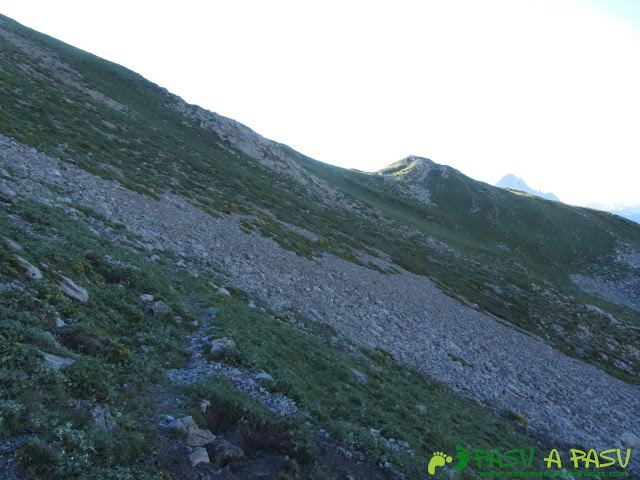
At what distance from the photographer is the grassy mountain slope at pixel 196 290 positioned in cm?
783

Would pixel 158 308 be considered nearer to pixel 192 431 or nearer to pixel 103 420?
pixel 192 431

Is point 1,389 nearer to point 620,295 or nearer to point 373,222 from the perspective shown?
point 373,222

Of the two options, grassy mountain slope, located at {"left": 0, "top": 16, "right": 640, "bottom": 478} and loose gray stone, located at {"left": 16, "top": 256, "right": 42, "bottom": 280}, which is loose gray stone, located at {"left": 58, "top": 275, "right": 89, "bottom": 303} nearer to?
grassy mountain slope, located at {"left": 0, "top": 16, "right": 640, "bottom": 478}

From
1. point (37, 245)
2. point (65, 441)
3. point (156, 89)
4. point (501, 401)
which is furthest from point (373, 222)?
point (65, 441)

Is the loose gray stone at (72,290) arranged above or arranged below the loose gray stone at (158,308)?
above

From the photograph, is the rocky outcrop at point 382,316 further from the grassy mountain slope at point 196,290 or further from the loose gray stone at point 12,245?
the loose gray stone at point 12,245

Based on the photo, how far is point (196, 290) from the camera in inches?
695

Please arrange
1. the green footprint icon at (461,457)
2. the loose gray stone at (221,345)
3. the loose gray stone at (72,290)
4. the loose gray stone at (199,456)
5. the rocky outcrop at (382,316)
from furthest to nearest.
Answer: the rocky outcrop at (382,316) < the loose gray stone at (221,345) < the green footprint icon at (461,457) < the loose gray stone at (72,290) < the loose gray stone at (199,456)

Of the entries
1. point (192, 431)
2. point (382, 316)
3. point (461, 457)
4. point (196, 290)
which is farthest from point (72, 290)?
point (382, 316)

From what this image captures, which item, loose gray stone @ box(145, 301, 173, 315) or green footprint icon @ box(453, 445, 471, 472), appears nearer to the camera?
green footprint icon @ box(453, 445, 471, 472)

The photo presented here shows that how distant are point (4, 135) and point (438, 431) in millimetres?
32101

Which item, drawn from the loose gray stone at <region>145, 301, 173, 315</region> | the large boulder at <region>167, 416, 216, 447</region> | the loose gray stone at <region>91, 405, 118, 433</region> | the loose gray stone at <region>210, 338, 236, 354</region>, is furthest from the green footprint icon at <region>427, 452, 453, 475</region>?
the loose gray stone at <region>145, 301, 173, 315</region>

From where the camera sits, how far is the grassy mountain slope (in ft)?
25.7

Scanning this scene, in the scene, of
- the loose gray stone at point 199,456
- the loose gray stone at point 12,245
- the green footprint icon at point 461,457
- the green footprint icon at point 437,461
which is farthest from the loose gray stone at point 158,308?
the green footprint icon at point 461,457
